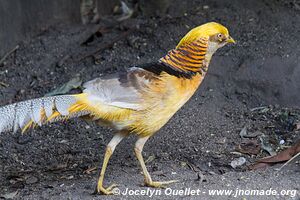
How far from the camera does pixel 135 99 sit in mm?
4332

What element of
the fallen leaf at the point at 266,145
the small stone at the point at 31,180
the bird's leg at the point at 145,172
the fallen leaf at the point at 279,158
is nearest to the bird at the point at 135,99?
the bird's leg at the point at 145,172

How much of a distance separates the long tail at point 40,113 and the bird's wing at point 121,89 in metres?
0.10

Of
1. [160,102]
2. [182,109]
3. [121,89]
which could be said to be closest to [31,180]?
[121,89]

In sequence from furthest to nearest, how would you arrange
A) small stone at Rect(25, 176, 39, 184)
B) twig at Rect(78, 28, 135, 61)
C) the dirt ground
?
1. twig at Rect(78, 28, 135, 61)
2. small stone at Rect(25, 176, 39, 184)
3. the dirt ground

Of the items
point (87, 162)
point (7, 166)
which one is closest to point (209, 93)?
point (87, 162)

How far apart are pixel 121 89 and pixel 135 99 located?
0.10 m

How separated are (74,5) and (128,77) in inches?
115

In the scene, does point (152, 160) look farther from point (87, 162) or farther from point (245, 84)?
point (245, 84)

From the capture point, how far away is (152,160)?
500 cm

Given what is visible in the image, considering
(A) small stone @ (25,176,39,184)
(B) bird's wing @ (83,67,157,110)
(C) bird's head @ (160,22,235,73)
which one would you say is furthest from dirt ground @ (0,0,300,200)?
(C) bird's head @ (160,22,235,73)

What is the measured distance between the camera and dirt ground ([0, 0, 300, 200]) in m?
4.71

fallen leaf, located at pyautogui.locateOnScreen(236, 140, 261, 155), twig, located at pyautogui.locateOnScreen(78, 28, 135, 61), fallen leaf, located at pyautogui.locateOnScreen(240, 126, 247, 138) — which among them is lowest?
fallen leaf, located at pyautogui.locateOnScreen(236, 140, 261, 155)

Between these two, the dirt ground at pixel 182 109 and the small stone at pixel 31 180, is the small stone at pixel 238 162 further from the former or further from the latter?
the small stone at pixel 31 180

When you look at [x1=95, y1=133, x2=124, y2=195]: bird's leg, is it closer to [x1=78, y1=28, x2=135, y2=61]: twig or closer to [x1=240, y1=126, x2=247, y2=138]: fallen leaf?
[x1=240, y1=126, x2=247, y2=138]: fallen leaf
